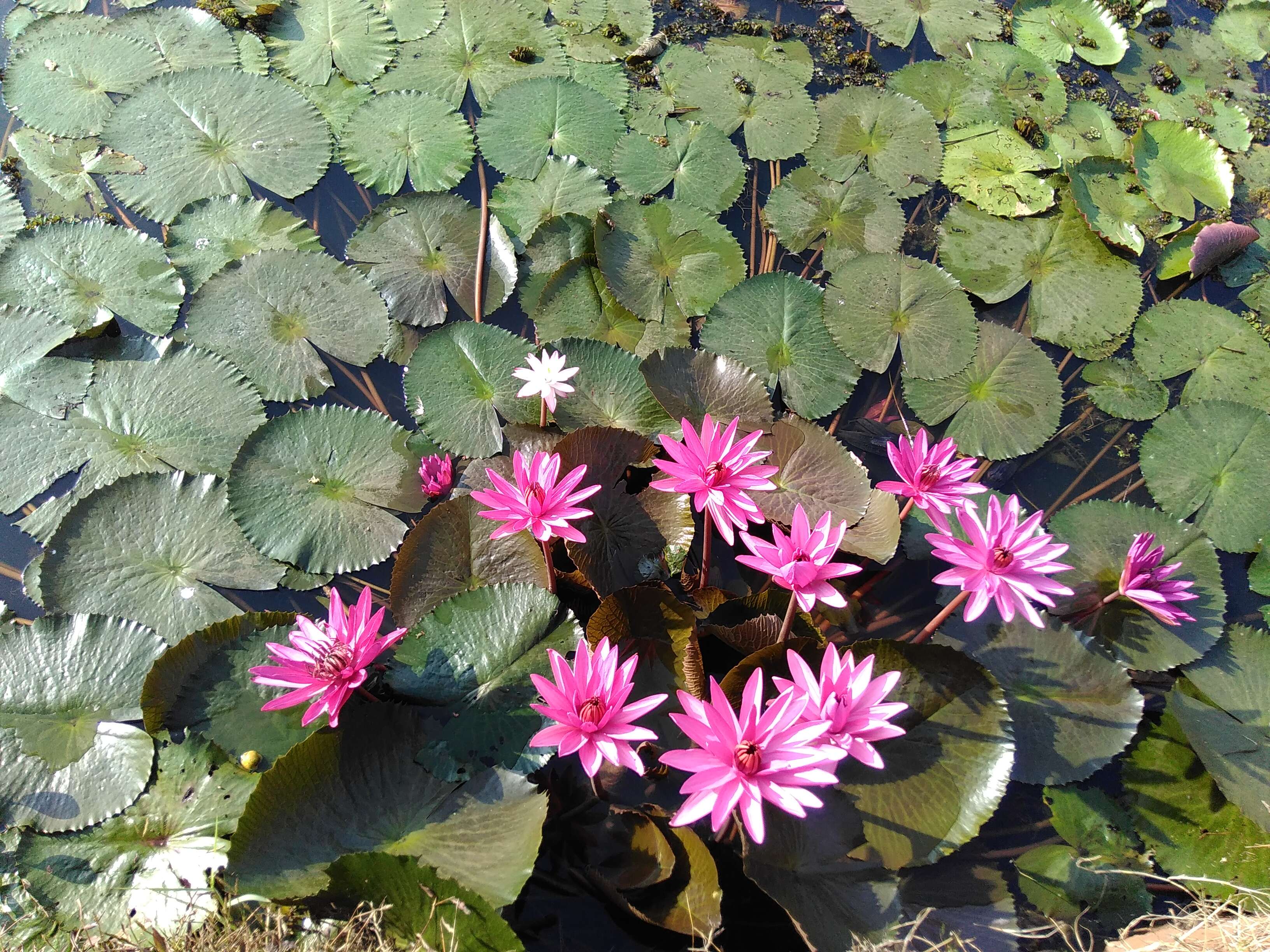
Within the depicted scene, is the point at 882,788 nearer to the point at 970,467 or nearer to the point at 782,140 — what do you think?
the point at 970,467

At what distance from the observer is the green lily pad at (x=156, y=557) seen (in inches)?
105

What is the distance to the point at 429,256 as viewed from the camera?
11.7 ft

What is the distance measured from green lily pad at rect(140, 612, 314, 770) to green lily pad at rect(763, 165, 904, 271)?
2801 mm

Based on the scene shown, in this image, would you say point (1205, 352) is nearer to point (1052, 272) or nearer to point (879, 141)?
point (1052, 272)

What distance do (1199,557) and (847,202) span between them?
7.06 feet

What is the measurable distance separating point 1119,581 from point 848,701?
1.42m

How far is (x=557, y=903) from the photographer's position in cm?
239

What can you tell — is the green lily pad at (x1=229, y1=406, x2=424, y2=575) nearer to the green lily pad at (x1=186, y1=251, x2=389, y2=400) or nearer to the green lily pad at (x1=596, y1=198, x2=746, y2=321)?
the green lily pad at (x1=186, y1=251, x2=389, y2=400)

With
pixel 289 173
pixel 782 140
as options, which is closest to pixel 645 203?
pixel 782 140

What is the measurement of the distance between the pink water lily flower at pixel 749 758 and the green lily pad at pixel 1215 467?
7.50 ft

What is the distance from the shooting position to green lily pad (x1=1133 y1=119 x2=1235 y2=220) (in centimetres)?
416

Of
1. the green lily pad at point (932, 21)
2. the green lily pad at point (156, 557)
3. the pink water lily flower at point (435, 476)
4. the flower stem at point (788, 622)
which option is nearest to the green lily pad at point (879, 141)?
the green lily pad at point (932, 21)

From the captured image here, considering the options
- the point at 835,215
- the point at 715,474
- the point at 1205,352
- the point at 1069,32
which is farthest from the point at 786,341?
the point at 1069,32

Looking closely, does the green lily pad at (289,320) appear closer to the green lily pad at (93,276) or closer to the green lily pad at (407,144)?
the green lily pad at (93,276)
